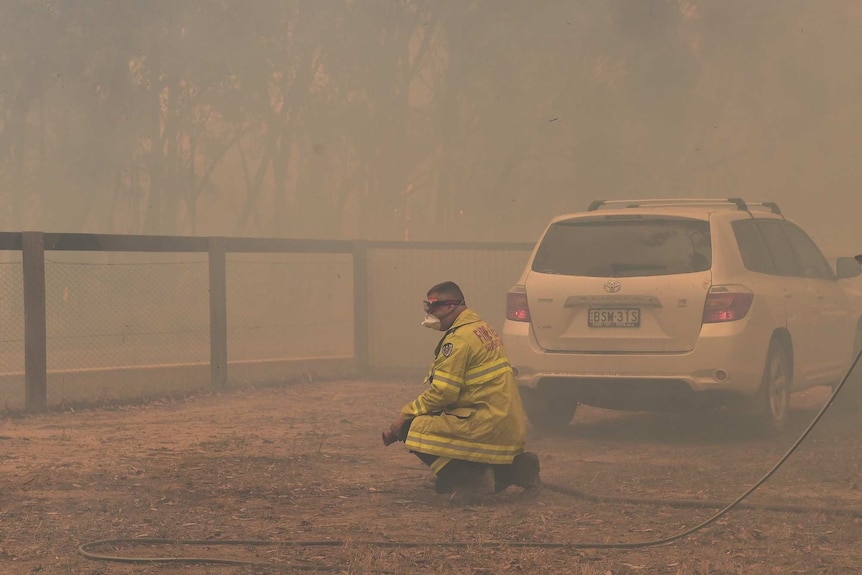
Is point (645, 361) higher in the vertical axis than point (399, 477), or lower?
higher

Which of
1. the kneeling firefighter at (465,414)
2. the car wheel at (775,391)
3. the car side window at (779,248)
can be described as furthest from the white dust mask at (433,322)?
the car side window at (779,248)

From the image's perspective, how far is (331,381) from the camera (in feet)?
44.3

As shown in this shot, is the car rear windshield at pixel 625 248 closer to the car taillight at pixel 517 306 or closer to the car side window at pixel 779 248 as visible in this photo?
the car taillight at pixel 517 306

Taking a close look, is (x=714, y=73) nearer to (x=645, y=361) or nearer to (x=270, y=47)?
(x=270, y=47)

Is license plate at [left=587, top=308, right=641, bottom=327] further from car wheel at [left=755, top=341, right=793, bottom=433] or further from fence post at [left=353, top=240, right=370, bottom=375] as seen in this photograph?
fence post at [left=353, top=240, right=370, bottom=375]

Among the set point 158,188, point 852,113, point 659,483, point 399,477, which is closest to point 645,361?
point 659,483

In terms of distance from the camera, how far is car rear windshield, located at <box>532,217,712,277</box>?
875cm

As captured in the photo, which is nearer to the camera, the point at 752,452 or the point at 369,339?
the point at 752,452

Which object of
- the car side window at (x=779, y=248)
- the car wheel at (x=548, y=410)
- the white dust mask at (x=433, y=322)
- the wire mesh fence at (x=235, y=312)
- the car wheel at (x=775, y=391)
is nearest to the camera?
the white dust mask at (x=433, y=322)

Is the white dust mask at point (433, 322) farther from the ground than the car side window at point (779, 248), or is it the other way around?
the car side window at point (779, 248)

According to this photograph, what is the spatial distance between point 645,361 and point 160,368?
5.62 metres

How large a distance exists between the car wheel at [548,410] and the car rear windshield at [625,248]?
937 millimetres

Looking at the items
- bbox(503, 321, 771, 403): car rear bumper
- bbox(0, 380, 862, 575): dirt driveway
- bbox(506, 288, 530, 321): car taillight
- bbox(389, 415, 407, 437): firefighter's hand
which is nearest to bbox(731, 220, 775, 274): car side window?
bbox(503, 321, 771, 403): car rear bumper

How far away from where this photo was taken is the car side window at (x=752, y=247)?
8.98 metres
